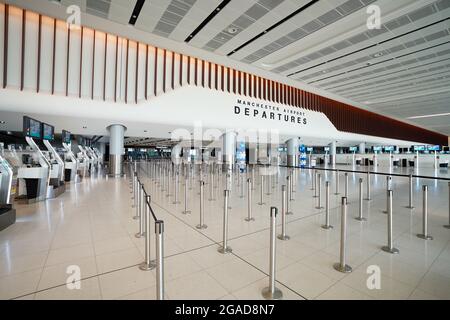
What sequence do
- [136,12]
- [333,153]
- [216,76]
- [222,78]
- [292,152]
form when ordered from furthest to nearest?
[333,153] → [292,152] → [222,78] → [216,76] → [136,12]

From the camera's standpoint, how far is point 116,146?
1022 cm

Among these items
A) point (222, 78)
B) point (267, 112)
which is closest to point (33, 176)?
point (222, 78)

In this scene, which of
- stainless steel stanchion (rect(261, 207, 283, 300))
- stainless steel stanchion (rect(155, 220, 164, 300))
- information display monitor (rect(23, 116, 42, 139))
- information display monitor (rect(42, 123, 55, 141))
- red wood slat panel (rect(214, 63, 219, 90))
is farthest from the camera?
red wood slat panel (rect(214, 63, 219, 90))

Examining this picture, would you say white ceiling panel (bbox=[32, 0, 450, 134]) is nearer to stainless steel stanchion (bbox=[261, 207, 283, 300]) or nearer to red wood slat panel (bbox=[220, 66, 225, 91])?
red wood slat panel (bbox=[220, 66, 225, 91])

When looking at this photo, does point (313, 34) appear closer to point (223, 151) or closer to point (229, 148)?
point (229, 148)

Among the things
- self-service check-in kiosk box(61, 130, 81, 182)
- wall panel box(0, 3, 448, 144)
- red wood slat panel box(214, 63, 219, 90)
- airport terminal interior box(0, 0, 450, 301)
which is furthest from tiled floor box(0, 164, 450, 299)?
red wood slat panel box(214, 63, 219, 90)

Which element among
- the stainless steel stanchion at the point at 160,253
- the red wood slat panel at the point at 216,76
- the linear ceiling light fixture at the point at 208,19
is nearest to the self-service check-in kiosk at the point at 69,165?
the linear ceiling light fixture at the point at 208,19

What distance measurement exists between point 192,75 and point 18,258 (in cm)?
974

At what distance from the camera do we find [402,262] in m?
2.47

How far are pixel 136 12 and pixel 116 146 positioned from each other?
5.98 m

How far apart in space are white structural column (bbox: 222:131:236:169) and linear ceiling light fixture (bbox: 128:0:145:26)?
7424mm

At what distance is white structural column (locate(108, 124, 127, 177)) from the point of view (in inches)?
395

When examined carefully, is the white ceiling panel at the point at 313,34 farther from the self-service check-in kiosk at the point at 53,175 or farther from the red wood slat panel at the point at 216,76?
the self-service check-in kiosk at the point at 53,175

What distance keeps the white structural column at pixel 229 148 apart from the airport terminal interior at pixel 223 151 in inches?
3.6
